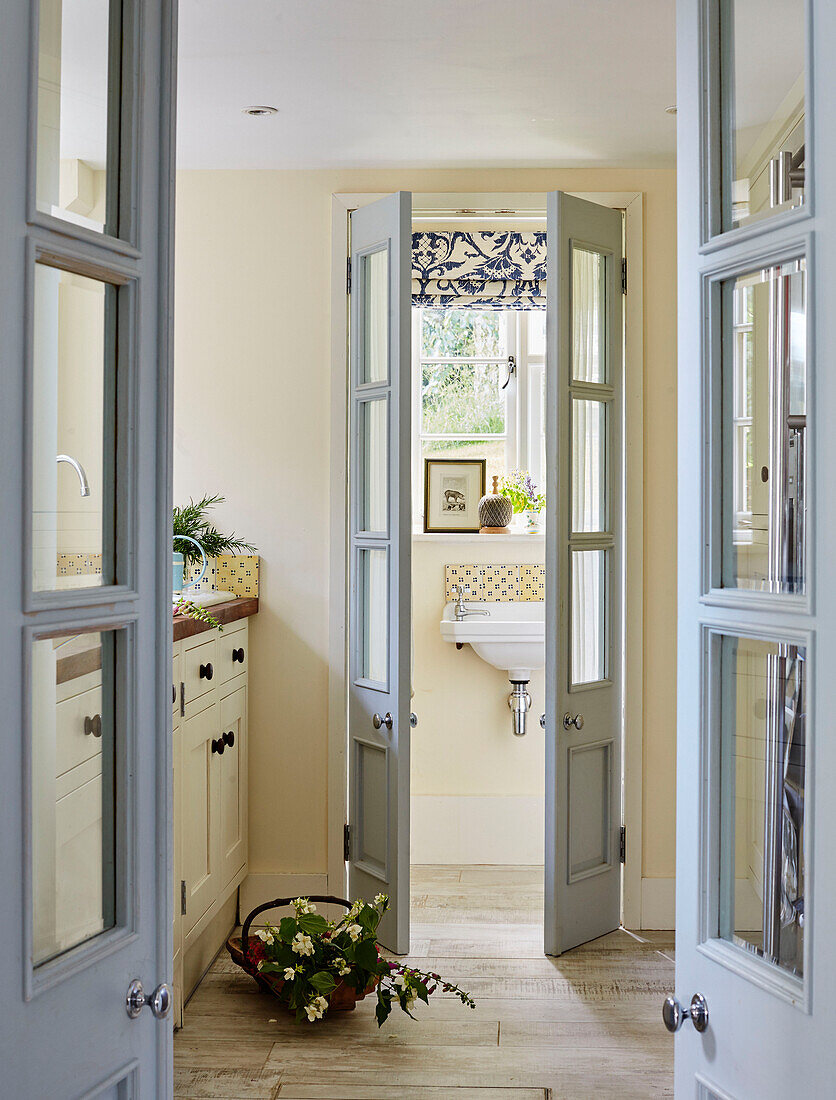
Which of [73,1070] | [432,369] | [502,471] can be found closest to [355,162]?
[432,369]

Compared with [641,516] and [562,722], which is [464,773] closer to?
[562,722]

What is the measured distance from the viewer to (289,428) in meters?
3.68

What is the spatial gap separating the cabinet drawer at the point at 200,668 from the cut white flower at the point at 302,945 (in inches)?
28.5

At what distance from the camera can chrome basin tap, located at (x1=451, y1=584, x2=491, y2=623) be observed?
14.0 feet

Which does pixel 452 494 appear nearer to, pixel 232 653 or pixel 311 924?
pixel 232 653

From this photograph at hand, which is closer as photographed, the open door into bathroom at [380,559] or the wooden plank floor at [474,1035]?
the wooden plank floor at [474,1035]

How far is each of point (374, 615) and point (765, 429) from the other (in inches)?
95.3

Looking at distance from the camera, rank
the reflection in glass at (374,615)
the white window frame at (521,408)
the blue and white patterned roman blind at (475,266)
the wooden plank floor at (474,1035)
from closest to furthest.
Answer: the wooden plank floor at (474,1035)
the reflection in glass at (374,615)
the blue and white patterned roman blind at (475,266)
the white window frame at (521,408)

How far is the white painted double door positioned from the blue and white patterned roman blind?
18.4 inches

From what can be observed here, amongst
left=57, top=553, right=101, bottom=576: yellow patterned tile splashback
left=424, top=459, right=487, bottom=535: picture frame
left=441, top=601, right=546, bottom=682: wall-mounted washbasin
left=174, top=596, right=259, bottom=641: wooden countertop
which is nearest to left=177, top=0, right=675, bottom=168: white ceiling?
left=424, top=459, right=487, bottom=535: picture frame

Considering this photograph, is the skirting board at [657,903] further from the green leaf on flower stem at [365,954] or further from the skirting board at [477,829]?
the green leaf on flower stem at [365,954]

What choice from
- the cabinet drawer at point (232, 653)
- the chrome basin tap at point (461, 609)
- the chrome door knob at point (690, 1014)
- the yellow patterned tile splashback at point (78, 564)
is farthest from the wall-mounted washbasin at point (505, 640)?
the yellow patterned tile splashback at point (78, 564)

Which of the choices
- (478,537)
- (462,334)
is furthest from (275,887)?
(462,334)

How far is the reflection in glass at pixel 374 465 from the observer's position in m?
3.45
